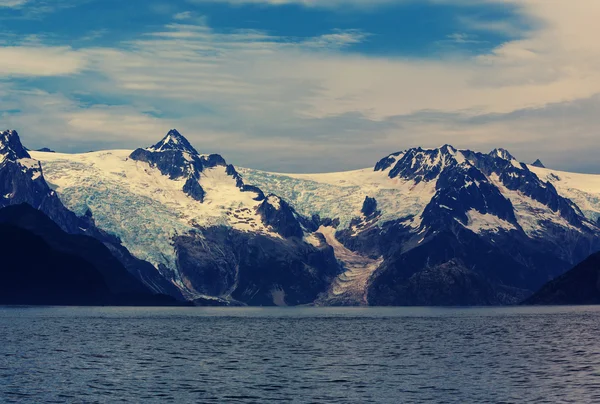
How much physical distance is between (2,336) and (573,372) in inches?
4841

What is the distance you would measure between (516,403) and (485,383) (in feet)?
57.6

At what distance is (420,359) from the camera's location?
15175cm

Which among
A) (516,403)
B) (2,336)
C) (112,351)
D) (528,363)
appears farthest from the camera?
(2,336)

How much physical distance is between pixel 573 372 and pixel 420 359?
31.5 metres

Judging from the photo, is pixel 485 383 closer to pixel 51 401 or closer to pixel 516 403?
pixel 516 403

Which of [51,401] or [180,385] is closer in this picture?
[51,401]

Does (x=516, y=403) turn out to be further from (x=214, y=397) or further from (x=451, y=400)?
(x=214, y=397)

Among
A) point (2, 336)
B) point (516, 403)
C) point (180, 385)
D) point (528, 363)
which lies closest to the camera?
point (516, 403)

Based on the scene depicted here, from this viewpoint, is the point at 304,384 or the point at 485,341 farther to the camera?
the point at 485,341

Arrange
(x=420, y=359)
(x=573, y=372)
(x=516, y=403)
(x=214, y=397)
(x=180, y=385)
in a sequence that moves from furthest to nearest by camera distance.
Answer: (x=420, y=359), (x=573, y=372), (x=180, y=385), (x=214, y=397), (x=516, y=403)

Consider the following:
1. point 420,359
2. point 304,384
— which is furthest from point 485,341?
point 304,384

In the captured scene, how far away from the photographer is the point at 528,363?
14038 cm

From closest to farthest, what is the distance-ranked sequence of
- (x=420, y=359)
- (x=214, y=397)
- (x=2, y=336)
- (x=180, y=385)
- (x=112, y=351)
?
(x=214, y=397)
(x=180, y=385)
(x=420, y=359)
(x=112, y=351)
(x=2, y=336)

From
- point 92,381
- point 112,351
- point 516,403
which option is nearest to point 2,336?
point 112,351
